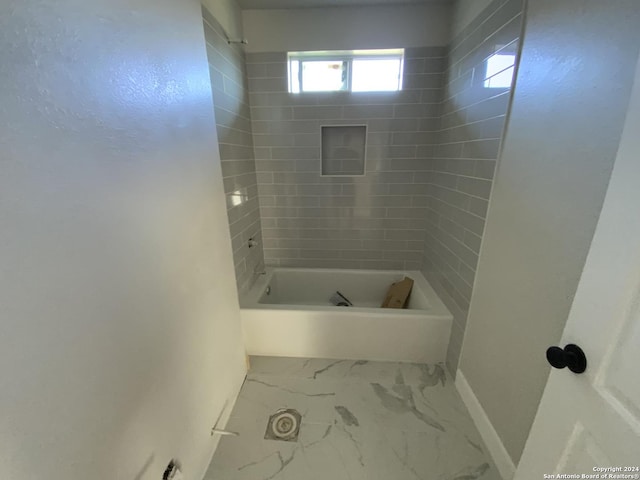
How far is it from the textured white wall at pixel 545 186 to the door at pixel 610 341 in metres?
0.31

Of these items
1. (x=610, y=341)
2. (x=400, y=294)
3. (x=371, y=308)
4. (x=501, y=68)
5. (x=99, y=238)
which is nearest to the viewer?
(x=610, y=341)

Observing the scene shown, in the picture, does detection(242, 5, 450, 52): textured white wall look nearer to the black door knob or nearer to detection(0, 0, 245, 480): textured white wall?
detection(0, 0, 245, 480): textured white wall

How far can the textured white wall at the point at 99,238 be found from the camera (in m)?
0.50

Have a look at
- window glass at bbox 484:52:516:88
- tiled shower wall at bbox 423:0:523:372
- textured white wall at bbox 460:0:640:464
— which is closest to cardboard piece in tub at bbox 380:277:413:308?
tiled shower wall at bbox 423:0:523:372

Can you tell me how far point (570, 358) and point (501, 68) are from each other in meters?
1.30

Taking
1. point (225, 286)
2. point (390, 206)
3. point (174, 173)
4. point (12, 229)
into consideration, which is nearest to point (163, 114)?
point (174, 173)

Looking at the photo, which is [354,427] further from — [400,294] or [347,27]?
[347,27]

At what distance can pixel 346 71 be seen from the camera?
2.06 m

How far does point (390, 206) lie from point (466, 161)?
77cm

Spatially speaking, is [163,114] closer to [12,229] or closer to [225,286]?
[12,229]

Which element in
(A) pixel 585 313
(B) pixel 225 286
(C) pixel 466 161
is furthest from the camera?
(C) pixel 466 161

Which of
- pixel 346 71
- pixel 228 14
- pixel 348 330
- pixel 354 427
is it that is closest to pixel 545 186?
pixel 348 330

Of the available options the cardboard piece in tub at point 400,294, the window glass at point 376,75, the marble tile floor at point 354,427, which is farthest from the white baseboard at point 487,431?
the window glass at point 376,75

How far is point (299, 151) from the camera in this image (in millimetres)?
2209
